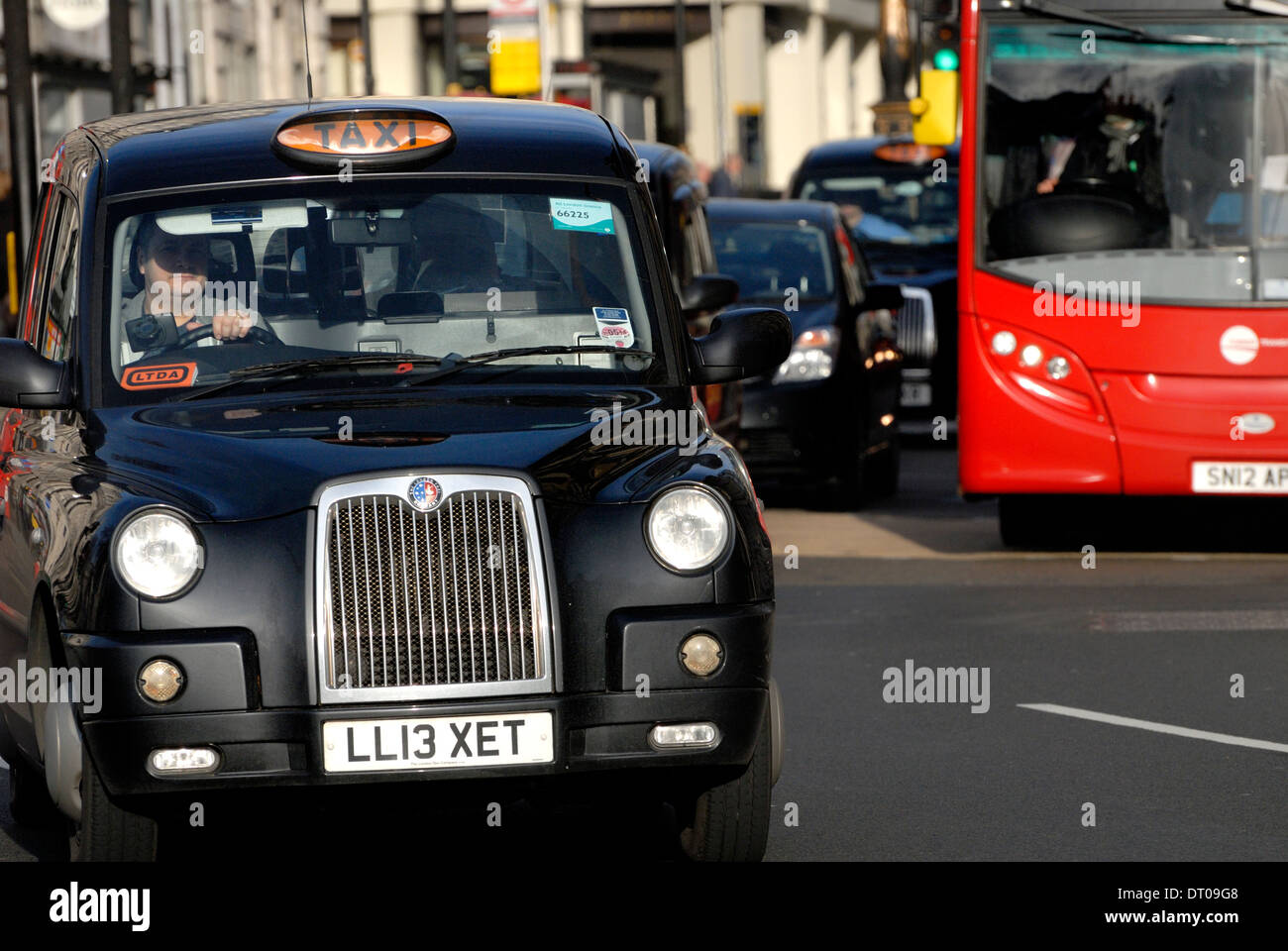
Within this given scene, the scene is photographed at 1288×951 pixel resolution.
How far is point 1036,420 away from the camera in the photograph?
44.7ft

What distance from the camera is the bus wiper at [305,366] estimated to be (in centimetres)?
665

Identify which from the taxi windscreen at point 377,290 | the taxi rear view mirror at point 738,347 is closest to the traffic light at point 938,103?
the taxi rear view mirror at point 738,347

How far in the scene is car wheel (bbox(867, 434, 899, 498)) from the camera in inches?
705

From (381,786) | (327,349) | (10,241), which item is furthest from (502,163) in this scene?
(10,241)

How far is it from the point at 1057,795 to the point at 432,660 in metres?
2.65

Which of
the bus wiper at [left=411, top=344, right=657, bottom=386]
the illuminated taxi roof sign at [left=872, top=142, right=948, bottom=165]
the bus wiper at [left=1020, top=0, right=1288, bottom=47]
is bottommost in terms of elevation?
the illuminated taxi roof sign at [left=872, top=142, right=948, bottom=165]

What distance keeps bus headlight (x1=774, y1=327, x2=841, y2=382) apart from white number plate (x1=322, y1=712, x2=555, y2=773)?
10614 mm

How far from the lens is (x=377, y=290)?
22.5 feet

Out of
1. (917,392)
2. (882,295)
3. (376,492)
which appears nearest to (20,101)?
(917,392)

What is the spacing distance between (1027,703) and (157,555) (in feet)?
14.9

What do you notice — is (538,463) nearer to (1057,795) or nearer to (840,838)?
(840,838)

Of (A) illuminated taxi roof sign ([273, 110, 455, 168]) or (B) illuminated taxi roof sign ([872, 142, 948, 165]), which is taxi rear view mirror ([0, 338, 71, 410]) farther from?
(B) illuminated taxi roof sign ([872, 142, 948, 165])

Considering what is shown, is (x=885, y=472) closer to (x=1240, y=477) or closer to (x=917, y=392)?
(x=917, y=392)

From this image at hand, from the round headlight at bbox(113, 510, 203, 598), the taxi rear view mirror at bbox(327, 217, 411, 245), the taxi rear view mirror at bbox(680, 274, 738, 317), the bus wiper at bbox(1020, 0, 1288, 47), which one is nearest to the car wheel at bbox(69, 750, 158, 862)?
the round headlight at bbox(113, 510, 203, 598)
